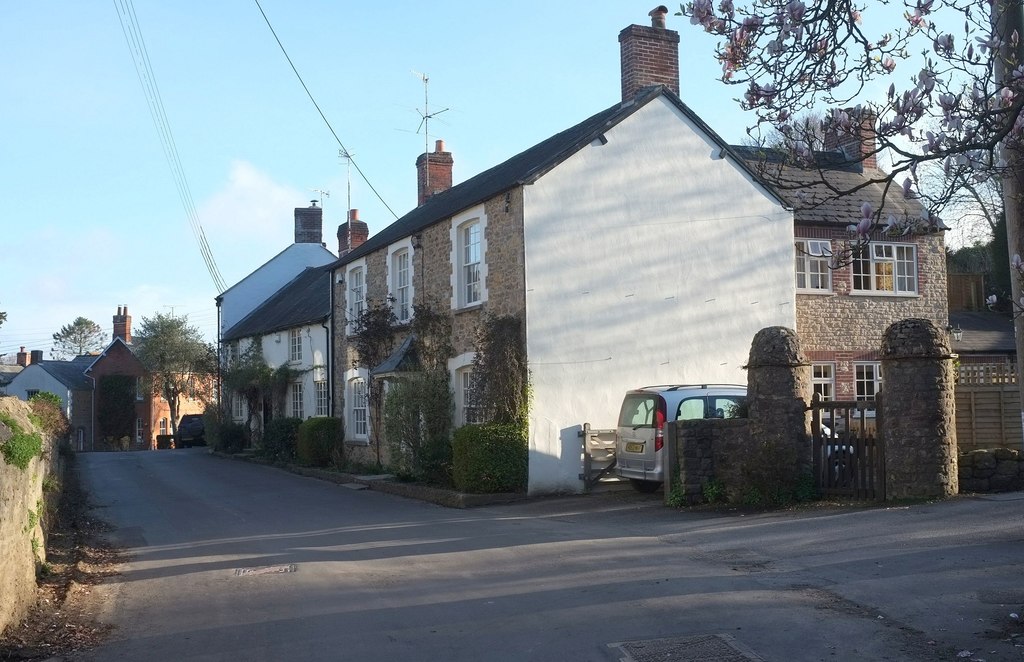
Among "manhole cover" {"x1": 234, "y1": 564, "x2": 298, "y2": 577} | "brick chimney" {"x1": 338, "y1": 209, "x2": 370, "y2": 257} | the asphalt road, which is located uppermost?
"brick chimney" {"x1": 338, "y1": 209, "x2": 370, "y2": 257}

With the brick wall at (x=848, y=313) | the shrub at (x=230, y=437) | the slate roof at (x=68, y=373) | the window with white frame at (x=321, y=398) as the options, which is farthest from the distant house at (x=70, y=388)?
the brick wall at (x=848, y=313)

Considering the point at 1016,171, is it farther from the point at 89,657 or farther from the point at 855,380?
the point at 855,380

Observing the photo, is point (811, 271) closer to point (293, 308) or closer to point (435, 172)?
point (435, 172)

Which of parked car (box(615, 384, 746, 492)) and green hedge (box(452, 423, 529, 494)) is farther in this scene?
green hedge (box(452, 423, 529, 494))

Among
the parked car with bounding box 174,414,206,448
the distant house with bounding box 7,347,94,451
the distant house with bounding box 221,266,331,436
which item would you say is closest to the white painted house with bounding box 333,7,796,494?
the distant house with bounding box 221,266,331,436

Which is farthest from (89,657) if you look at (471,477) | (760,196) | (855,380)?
(855,380)

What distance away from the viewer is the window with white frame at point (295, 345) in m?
32.1

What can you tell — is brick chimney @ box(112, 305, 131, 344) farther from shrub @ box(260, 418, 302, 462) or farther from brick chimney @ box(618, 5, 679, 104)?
brick chimney @ box(618, 5, 679, 104)

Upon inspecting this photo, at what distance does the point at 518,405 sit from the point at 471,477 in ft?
5.09

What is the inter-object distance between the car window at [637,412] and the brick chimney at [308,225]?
101 ft

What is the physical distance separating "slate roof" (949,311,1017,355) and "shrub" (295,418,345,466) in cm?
1677

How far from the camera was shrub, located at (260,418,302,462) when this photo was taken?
100ft

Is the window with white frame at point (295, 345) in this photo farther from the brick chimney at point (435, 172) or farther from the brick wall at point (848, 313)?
the brick wall at point (848, 313)

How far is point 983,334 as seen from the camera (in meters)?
28.0
